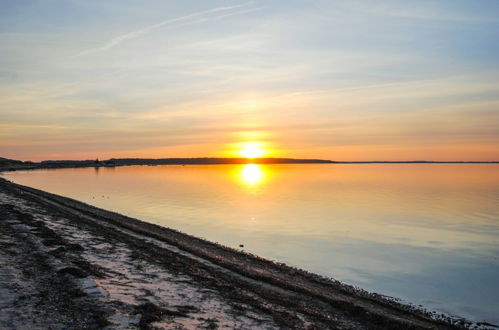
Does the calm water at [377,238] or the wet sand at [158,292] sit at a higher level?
the wet sand at [158,292]

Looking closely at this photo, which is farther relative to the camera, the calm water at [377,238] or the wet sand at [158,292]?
the calm water at [377,238]

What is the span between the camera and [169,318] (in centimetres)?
1001

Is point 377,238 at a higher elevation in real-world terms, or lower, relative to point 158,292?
lower

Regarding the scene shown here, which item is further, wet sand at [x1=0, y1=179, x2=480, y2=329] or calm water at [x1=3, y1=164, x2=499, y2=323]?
calm water at [x1=3, y1=164, x2=499, y2=323]

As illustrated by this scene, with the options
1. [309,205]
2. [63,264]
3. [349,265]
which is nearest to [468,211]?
[309,205]

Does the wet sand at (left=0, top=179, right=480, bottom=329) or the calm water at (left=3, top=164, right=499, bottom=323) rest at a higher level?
the wet sand at (left=0, top=179, right=480, bottom=329)

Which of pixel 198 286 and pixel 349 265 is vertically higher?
pixel 198 286

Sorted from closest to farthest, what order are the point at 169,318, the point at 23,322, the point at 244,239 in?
the point at 23,322 < the point at 169,318 < the point at 244,239

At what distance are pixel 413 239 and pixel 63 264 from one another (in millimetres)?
27484

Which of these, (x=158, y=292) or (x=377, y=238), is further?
(x=377, y=238)

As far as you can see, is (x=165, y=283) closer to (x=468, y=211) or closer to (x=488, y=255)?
(x=488, y=255)

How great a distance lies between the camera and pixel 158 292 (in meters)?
12.1

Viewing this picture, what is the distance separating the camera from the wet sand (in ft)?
31.8

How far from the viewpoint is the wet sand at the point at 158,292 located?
970 centimetres
